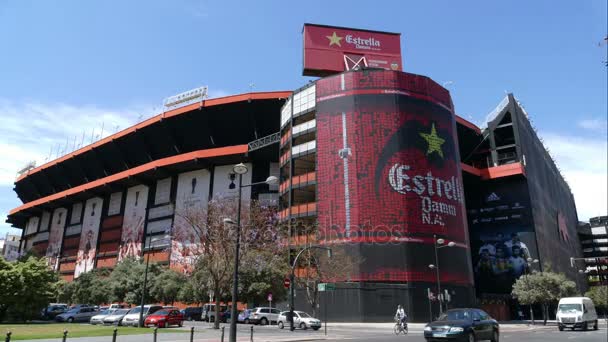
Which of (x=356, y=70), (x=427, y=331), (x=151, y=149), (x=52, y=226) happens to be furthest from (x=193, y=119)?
(x=427, y=331)

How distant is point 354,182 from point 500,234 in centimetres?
3805

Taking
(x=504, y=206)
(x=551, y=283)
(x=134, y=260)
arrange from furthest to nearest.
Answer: (x=504, y=206), (x=134, y=260), (x=551, y=283)

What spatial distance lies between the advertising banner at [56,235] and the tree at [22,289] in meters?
56.6

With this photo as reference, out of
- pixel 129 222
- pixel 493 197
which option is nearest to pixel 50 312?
pixel 129 222

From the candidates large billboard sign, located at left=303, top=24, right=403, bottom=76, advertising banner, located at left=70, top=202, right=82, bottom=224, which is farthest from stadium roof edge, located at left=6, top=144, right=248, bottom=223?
large billboard sign, located at left=303, top=24, right=403, bottom=76

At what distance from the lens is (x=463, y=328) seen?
51.4 ft

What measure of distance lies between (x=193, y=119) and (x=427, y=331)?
6145 centimetres

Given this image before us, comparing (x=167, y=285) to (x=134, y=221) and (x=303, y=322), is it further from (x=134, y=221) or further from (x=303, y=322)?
(x=134, y=221)

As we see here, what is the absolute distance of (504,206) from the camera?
76.8 meters

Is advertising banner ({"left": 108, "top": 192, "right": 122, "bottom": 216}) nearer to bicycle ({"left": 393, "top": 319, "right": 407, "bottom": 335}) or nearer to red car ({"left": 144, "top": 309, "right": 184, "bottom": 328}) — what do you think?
red car ({"left": 144, "top": 309, "right": 184, "bottom": 328})

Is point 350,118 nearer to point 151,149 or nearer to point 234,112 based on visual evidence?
point 234,112

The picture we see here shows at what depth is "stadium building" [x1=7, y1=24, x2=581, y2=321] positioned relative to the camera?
50812 mm

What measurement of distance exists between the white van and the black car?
18798 millimetres

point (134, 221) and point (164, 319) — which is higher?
point (134, 221)
